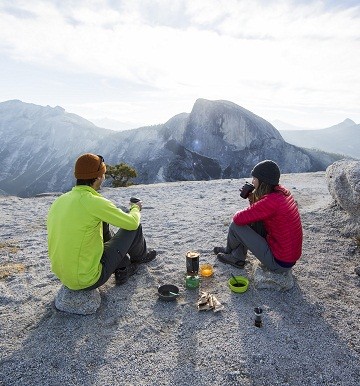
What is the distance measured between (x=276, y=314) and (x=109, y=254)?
3.42 metres

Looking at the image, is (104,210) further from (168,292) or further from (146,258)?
(146,258)

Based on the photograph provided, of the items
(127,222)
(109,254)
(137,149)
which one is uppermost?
(127,222)

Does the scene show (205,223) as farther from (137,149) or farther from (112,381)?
(137,149)

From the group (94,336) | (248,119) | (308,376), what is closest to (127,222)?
(94,336)

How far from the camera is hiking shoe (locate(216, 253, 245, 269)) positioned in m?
7.49

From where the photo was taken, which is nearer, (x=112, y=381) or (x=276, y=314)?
(x=112, y=381)

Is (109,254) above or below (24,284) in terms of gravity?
above

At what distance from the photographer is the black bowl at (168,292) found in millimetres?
6180

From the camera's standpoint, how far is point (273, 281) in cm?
650

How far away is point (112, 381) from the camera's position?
4371mm

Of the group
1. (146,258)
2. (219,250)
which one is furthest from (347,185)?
(146,258)

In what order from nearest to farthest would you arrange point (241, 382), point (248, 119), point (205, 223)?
point (241, 382)
point (205, 223)
point (248, 119)

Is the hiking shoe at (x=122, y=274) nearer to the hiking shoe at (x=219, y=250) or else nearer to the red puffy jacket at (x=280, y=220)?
the hiking shoe at (x=219, y=250)

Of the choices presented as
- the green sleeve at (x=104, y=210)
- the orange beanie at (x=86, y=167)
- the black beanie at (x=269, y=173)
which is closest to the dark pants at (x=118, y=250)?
the green sleeve at (x=104, y=210)
